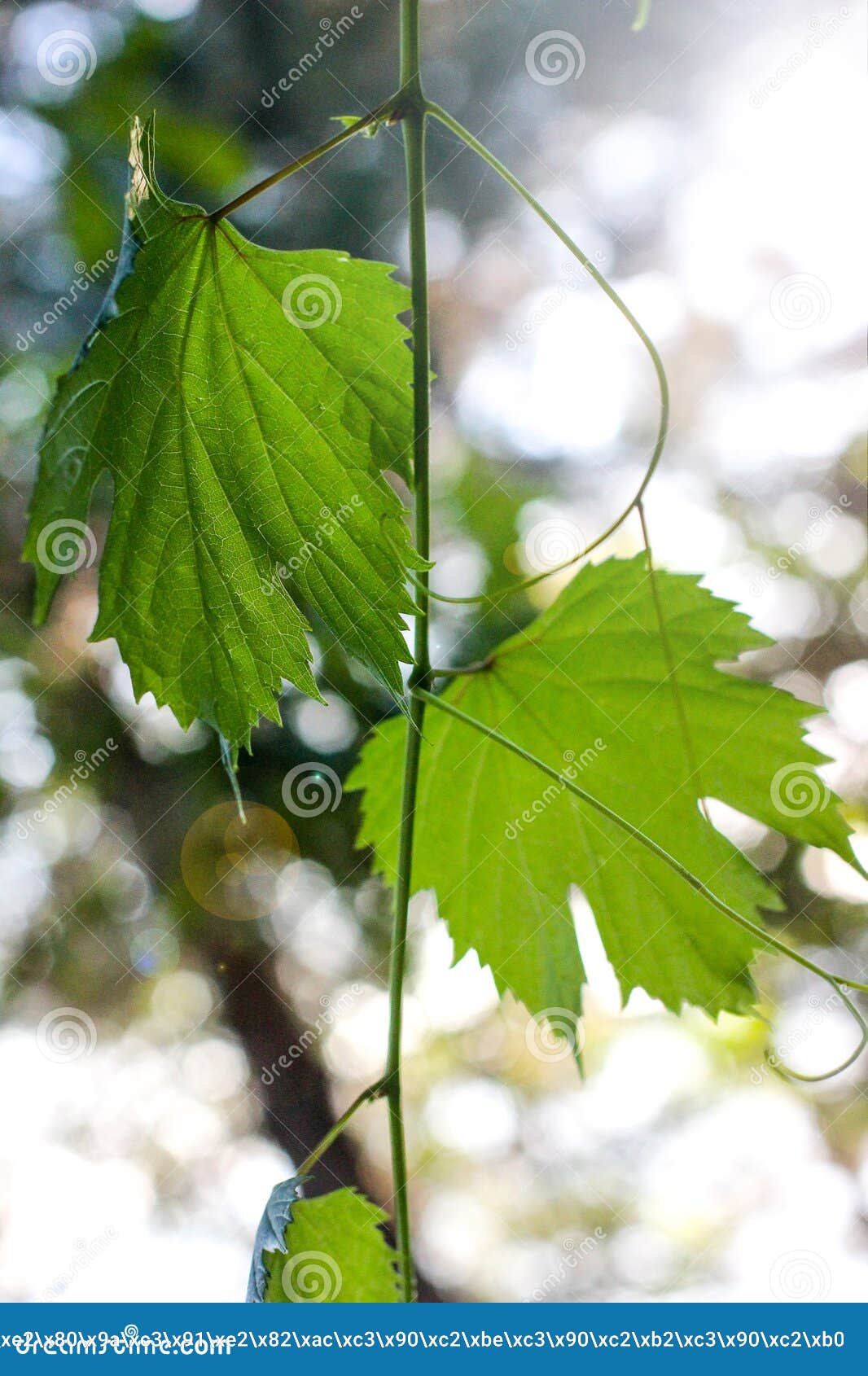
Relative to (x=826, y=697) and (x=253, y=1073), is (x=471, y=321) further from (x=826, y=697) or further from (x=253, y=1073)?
(x=253, y=1073)

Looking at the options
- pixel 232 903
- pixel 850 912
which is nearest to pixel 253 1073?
pixel 232 903

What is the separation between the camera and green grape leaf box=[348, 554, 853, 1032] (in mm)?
566

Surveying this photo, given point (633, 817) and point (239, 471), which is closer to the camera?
point (239, 471)

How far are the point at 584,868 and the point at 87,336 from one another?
39 cm

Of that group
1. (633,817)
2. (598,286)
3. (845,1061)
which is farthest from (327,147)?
(845,1061)

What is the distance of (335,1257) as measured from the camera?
1.68 ft

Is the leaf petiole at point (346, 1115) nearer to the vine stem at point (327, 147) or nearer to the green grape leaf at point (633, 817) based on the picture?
the green grape leaf at point (633, 817)

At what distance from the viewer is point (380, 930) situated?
7.44 ft

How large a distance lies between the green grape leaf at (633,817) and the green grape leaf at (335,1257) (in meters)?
0.14

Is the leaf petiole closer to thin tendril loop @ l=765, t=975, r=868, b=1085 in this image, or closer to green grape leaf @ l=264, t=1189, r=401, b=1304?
green grape leaf @ l=264, t=1189, r=401, b=1304

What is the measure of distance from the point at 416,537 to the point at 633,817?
24cm

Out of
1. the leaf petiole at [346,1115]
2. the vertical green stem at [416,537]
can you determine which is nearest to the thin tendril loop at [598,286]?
the vertical green stem at [416,537]

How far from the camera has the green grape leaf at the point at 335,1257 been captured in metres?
0.48

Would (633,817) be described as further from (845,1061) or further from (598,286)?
(598,286)
